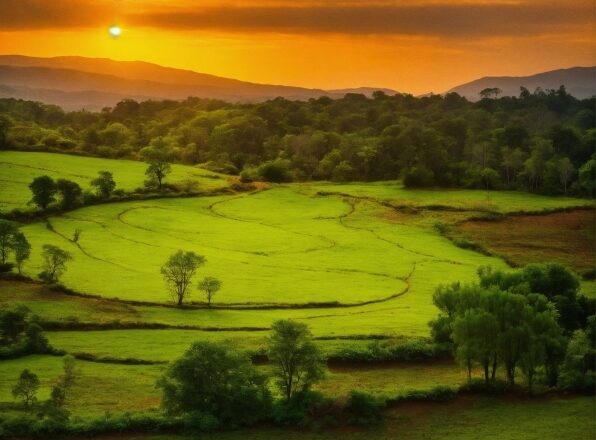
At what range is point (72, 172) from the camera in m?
104

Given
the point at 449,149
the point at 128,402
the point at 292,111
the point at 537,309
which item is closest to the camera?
the point at 128,402

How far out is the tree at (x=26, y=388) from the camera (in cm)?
3822

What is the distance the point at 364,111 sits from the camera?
181 metres

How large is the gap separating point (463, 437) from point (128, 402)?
17704 millimetres

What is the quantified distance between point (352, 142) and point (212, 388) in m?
96.0

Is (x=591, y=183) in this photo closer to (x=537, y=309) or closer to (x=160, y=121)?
(x=537, y=309)

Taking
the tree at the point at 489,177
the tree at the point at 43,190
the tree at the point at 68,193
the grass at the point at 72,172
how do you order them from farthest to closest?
the tree at the point at 489,177
the grass at the point at 72,172
the tree at the point at 68,193
the tree at the point at 43,190

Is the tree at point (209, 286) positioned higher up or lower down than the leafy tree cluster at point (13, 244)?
lower down

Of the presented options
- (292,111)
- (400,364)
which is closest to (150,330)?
(400,364)

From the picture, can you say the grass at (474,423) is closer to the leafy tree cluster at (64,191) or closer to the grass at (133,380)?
the grass at (133,380)

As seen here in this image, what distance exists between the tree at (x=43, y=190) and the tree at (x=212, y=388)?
50.6 m

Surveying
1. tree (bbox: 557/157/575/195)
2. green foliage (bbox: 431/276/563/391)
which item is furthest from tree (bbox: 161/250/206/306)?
tree (bbox: 557/157/575/195)

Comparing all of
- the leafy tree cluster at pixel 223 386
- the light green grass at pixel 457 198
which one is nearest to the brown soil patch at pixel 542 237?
the light green grass at pixel 457 198

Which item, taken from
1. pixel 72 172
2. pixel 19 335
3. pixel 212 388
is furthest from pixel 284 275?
pixel 72 172
